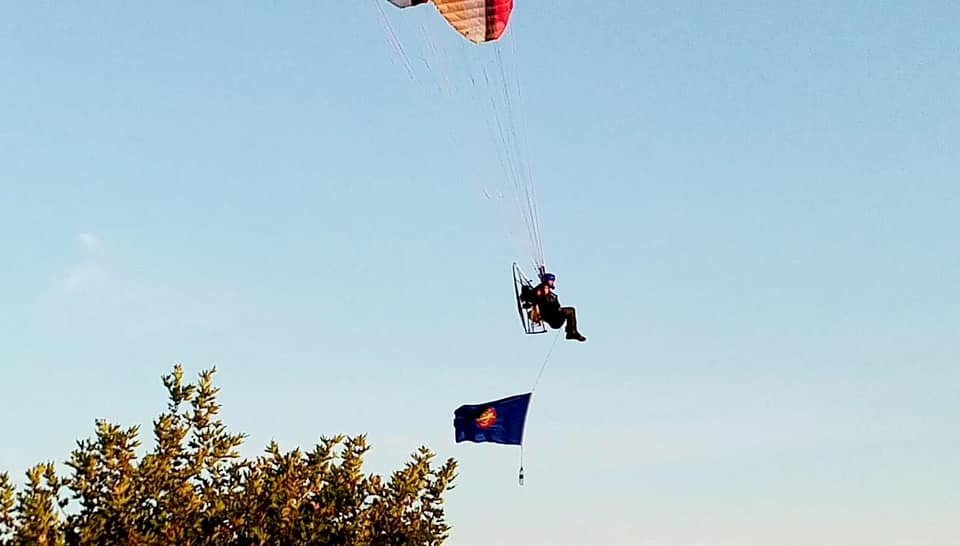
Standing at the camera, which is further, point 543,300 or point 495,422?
point 495,422

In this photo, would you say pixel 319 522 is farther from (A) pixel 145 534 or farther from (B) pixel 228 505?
(A) pixel 145 534

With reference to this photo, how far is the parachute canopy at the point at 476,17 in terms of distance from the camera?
2283cm

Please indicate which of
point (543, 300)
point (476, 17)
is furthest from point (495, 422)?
point (476, 17)

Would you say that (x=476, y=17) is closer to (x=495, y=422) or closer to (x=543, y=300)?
(x=543, y=300)

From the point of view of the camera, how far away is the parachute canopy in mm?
22828

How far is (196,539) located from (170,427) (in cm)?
178

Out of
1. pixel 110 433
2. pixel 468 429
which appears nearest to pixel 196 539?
pixel 110 433

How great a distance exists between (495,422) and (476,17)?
26.3ft

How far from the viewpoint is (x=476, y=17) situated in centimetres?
2284

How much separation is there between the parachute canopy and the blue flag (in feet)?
23.9

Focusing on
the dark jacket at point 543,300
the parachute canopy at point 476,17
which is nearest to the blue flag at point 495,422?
the dark jacket at point 543,300

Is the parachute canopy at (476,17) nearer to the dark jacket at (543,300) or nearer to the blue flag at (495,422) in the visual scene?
the dark jacket at (543,300)

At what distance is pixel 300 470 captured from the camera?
2000 centimetres

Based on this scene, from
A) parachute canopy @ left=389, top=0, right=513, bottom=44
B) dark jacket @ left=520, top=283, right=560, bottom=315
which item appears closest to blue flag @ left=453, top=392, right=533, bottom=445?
dark jacket @ left=520, top=283, right=560, bottom=315
